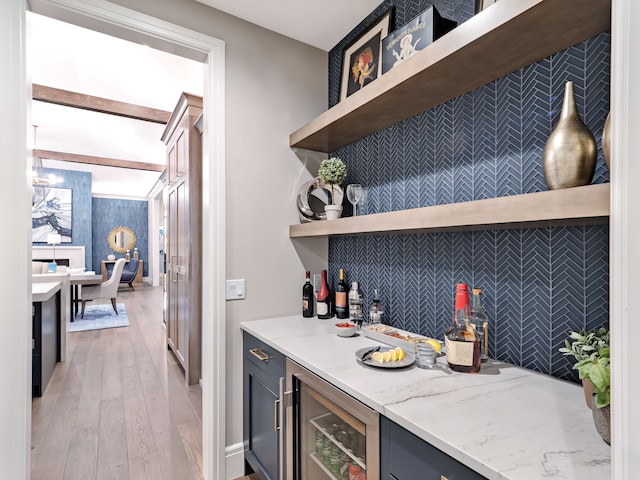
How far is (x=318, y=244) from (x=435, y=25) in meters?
1.34

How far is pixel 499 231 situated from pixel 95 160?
7781 mm

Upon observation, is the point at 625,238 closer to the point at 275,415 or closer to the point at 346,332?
the point at 346,332

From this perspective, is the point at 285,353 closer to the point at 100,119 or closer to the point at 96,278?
the point at 100,119

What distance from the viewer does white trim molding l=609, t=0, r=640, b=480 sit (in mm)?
496

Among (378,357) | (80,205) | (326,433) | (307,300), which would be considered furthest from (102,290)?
(378,357)

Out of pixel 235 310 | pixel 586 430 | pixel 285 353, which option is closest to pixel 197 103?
pixel 235 310

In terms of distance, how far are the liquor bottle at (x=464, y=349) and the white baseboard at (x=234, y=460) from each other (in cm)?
135

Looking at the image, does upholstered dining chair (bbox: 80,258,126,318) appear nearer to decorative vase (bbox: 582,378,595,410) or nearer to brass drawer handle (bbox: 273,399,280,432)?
brass drawer handle (bbox: 273,399,280,432)

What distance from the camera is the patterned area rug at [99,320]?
17.1 feet

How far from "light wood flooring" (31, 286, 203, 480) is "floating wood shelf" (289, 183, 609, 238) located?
177 cm

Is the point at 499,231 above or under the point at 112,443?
above

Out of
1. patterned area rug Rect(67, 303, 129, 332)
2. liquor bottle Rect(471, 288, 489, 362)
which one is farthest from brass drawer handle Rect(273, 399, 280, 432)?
patterned area rug Rect(67, 303, 129, 332)

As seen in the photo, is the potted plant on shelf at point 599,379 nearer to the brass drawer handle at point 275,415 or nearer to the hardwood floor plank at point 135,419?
the brass drawer handle at point 275,415

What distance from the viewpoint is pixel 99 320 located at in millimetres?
5656
